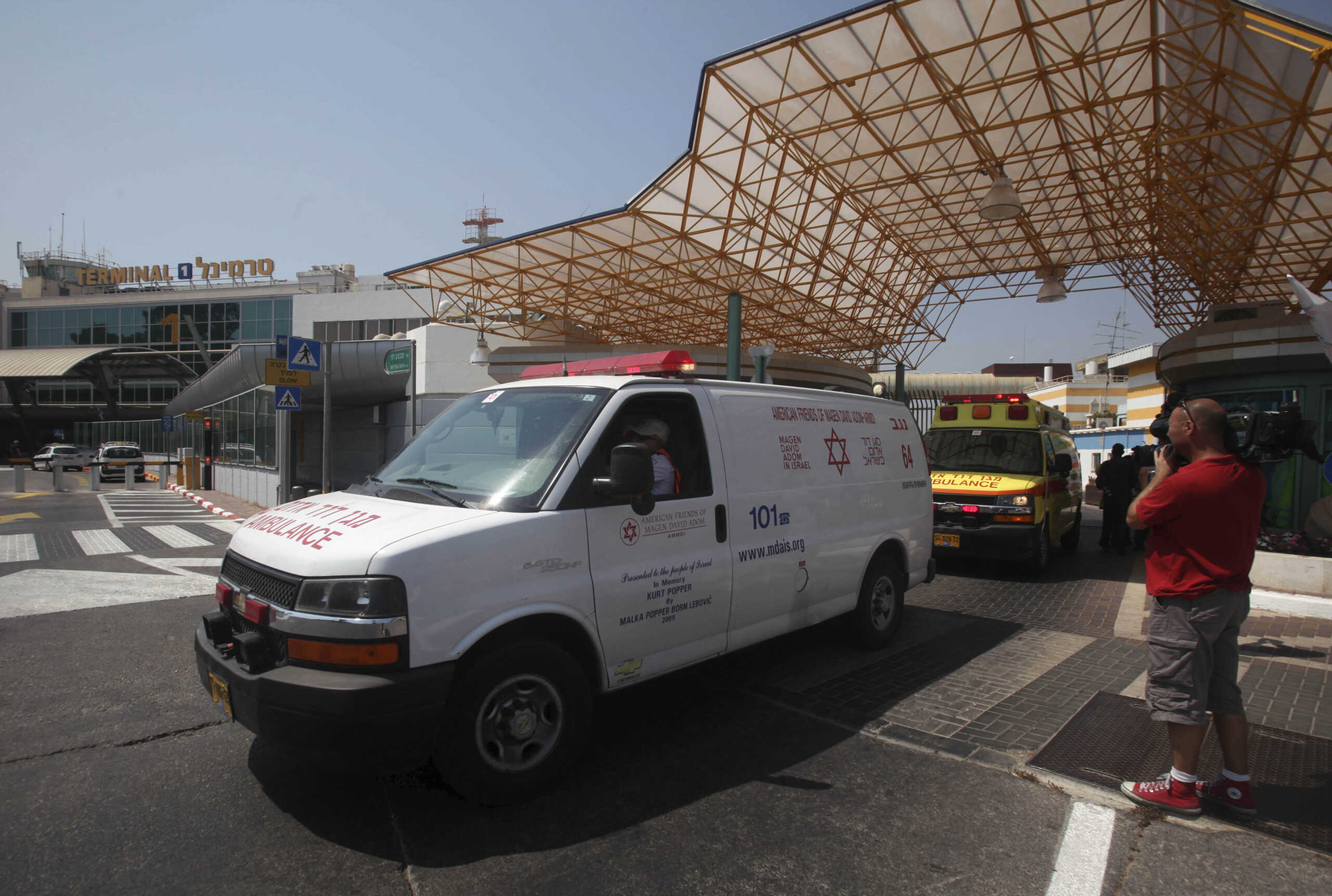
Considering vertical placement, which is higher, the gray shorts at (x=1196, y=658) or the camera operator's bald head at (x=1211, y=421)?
the camera operator's bald head at (x=1211, y=421)

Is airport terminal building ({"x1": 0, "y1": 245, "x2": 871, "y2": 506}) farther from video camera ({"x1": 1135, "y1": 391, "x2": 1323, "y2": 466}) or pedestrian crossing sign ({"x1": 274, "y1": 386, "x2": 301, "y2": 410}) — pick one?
video camera ({"x1": 1135, "y1": 391, "x2": 1323, "y2": 466})

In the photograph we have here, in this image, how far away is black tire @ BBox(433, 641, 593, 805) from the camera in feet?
10.8

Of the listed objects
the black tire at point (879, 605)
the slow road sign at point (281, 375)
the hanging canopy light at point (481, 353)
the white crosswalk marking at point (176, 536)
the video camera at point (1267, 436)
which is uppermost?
the hanging canopy light at point (481, 353)

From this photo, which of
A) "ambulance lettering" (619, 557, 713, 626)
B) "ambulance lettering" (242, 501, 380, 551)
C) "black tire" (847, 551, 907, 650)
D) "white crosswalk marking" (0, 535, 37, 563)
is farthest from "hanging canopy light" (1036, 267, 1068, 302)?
"white crosswalk marking" (0, 535, 37, 563)

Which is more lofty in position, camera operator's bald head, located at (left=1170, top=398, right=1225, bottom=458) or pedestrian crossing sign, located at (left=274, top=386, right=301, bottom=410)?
pedestrian crossing sign, located at (left=274, top=386, right=301, bottom=410)

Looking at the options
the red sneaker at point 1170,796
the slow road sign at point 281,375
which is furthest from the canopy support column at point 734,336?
the red sneaker at point 1170,796

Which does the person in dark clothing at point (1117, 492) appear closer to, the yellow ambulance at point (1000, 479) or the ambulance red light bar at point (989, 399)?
the yellow ambulance at point (1000, 479)

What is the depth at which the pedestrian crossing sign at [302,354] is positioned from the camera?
37.1 ft

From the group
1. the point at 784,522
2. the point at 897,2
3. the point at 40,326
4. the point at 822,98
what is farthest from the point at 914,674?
the point at 40,326

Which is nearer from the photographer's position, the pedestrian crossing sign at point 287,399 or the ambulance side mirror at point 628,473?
the ambulance side mirror at point 628,473

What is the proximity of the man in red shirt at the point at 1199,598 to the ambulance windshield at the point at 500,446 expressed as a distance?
9.44ft

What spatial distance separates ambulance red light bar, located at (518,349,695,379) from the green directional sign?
21.4 ft

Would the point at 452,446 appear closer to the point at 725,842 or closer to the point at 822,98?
the point at 725,842

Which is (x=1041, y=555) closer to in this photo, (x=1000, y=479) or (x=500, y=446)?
(x=1000, y=479)
